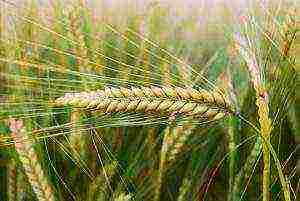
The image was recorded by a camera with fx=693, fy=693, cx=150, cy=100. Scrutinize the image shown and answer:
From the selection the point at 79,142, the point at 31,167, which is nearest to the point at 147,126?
the point at 79,142

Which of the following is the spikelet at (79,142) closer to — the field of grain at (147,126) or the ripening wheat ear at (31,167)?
the field of grain at (147,126)

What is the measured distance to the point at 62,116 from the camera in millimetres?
1087

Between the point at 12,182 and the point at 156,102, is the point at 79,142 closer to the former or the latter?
the point at 12,182

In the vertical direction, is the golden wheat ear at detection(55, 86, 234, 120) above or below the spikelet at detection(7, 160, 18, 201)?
above

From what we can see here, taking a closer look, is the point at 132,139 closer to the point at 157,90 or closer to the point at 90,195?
the point at 90,195

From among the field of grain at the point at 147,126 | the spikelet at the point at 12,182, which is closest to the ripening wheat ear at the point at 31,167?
the field of grain at the point at 147,126

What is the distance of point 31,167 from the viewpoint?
2.90ft

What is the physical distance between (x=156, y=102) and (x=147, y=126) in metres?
0.33

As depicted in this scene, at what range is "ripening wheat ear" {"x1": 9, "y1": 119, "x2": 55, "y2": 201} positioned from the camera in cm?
88

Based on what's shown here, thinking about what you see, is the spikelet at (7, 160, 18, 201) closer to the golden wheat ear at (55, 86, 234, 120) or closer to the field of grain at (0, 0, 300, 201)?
the field of grain at (0, 0, 300, 201)

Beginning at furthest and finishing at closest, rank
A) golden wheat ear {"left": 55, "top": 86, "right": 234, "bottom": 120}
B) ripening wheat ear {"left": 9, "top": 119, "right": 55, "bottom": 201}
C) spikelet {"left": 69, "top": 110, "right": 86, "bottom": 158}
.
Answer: spikelet {"left": 69, "top": 110, "right": 86, "bottom": 158}
ripening wheat ear {"left": 9, "top": 119, "right": 55, "bottom": 201}
golden wheat ear {"left": 55, "top": 86, "right": 234, "bottom": 120}

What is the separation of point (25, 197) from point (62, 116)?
0.16 m

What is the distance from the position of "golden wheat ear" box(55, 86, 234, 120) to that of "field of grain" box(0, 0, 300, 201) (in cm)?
1

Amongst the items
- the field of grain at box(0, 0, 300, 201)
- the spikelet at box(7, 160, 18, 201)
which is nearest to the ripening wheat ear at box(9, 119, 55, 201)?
the field of grain at box(0, 0, 300, 201)
